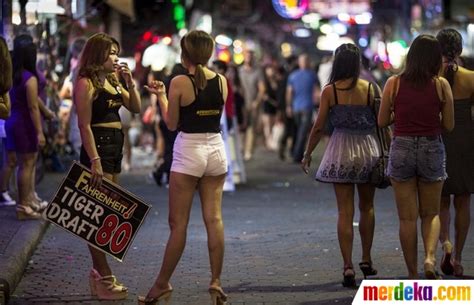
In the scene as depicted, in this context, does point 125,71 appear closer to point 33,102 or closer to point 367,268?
point 367,268

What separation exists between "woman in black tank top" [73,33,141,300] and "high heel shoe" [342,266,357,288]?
5.46 ft

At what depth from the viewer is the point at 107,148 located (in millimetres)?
8633

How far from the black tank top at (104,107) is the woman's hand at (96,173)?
33 centimetres

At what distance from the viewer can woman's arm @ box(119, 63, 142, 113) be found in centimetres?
864

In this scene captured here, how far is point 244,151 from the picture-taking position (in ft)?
78.5

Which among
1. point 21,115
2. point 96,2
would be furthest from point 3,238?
point 96,2

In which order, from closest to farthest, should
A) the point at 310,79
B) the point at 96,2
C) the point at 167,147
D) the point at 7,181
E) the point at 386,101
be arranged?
the point at 386,101 → the point at 7,181 → the point at 167,147 → the point at 96,2 → the point at 310,79

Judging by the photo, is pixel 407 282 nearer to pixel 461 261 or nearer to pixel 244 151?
pixel 461 261

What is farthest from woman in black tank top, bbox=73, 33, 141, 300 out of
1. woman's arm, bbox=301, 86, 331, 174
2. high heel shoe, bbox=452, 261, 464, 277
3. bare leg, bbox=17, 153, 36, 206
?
bare leg, bbox=17, 153, 36, 206

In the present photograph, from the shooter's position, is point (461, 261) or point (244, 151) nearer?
point (461, 261)

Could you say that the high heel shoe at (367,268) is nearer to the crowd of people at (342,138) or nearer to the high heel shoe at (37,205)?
the crowd of people at (342,138)

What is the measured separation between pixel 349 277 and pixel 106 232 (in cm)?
188

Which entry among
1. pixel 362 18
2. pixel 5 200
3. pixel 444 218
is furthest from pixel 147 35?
pixel 362 18

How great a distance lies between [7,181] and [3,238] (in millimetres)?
2738
